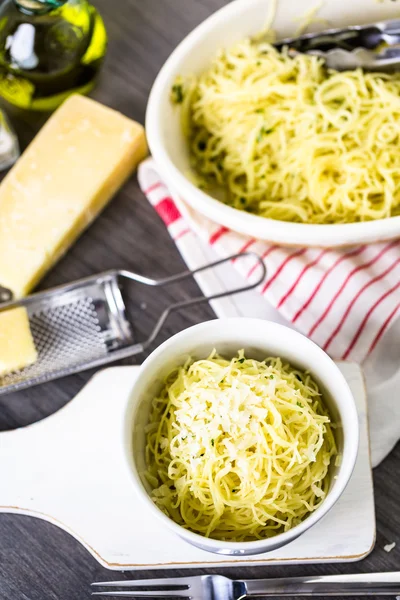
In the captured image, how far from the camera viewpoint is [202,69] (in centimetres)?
120

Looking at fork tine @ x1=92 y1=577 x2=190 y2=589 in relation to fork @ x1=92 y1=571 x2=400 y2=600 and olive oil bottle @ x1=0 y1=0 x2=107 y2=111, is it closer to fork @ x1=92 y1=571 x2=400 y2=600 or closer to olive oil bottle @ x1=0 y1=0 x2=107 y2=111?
fork @ x1=92 y1=571 x2=400 y2=600

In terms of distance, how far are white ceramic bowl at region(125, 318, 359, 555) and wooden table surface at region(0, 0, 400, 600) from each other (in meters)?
0.20

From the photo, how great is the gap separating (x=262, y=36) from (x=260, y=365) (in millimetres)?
630

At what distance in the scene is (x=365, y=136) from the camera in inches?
45.5

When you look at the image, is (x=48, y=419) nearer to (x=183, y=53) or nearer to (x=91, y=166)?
(x=91, y=166)

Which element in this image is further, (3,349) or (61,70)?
(61,70)

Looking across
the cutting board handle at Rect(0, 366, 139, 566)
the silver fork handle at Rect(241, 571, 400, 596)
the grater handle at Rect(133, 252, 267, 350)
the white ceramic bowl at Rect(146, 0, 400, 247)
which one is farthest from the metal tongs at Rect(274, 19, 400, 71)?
the silver fork handle at Rect(241, 571, 400, 596)

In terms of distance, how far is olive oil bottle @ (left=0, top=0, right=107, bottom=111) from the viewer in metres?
1.15

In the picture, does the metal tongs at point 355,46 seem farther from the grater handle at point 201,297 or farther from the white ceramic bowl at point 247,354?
the white ceramic bowl at point 247,354

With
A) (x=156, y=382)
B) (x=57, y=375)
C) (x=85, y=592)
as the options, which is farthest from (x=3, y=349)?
(x=85, y=592)

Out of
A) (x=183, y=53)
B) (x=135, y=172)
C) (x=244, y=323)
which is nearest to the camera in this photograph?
(x=244, y=323)

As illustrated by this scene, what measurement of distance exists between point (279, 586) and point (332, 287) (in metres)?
0.47

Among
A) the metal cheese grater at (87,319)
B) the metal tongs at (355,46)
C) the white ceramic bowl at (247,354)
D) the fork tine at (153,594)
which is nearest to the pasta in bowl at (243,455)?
the white ceramic bowl at (247,354)

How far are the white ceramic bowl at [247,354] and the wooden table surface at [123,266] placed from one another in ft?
0.66
